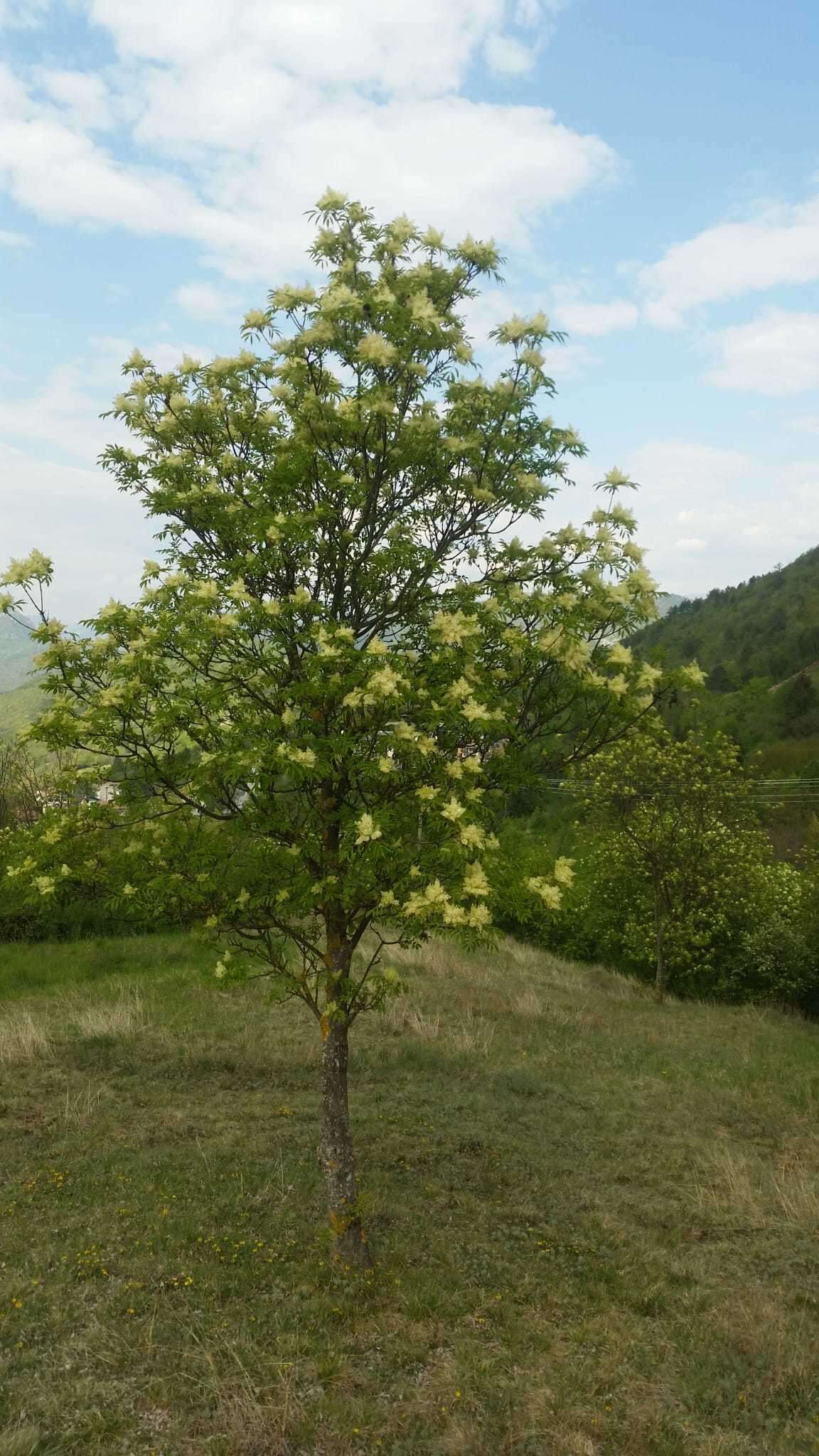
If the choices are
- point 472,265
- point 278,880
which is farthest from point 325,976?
point 472,265

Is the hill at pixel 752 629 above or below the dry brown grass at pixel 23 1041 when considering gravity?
above

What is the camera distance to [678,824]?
26.1 m

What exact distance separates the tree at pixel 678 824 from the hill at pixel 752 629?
144 ft

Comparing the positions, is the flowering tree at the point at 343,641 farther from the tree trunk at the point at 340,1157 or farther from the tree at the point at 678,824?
the tree at the point at 678,824

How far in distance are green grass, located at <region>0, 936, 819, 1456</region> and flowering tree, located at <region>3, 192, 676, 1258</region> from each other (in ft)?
4.46

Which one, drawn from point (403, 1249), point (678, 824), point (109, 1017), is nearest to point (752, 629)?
point (678, 824)

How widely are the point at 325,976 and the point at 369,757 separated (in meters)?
2.43

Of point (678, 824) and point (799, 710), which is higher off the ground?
point (799, 710)

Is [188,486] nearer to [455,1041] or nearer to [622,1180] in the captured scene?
[622,1180]

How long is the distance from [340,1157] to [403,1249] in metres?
1.31

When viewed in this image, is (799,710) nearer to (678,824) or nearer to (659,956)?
(678,824)

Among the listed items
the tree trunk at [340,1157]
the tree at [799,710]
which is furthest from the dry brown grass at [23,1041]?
the tree at [799,710]

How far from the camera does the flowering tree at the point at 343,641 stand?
22.8 feet

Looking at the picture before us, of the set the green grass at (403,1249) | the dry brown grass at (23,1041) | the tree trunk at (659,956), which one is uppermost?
the dry brown grass at (23,1041)
